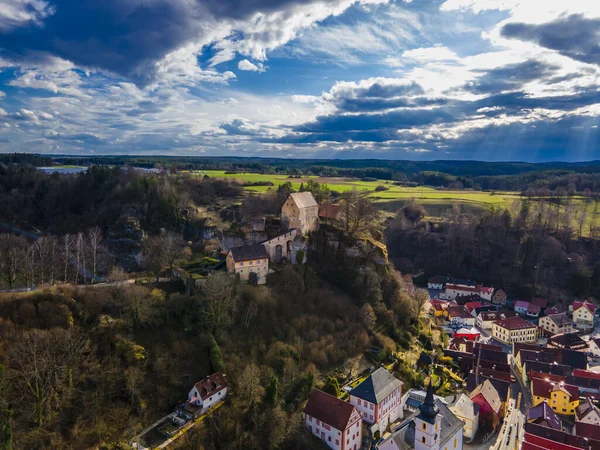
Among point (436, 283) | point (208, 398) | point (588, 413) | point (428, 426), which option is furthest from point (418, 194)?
point (208, 398)

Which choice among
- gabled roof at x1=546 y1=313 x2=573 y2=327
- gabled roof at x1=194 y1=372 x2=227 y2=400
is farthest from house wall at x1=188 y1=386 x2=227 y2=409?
gabled roof at x1=546 y1=313 x2=573 y2=327

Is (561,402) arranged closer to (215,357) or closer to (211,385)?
(215,357)

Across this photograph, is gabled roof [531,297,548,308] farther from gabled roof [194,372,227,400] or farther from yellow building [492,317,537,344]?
gabled roof [194,372,227,400]

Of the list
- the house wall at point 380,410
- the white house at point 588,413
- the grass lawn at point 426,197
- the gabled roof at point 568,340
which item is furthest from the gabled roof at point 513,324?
the grass lawn at point 426,197

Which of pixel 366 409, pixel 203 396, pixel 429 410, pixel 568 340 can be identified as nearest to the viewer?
pixel 429 410

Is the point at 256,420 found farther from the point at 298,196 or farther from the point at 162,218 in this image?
the point at 162,218

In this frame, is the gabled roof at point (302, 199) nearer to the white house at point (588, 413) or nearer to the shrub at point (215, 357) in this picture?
the shrub at point (215, 357)

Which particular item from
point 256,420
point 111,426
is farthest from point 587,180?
point 111,426
